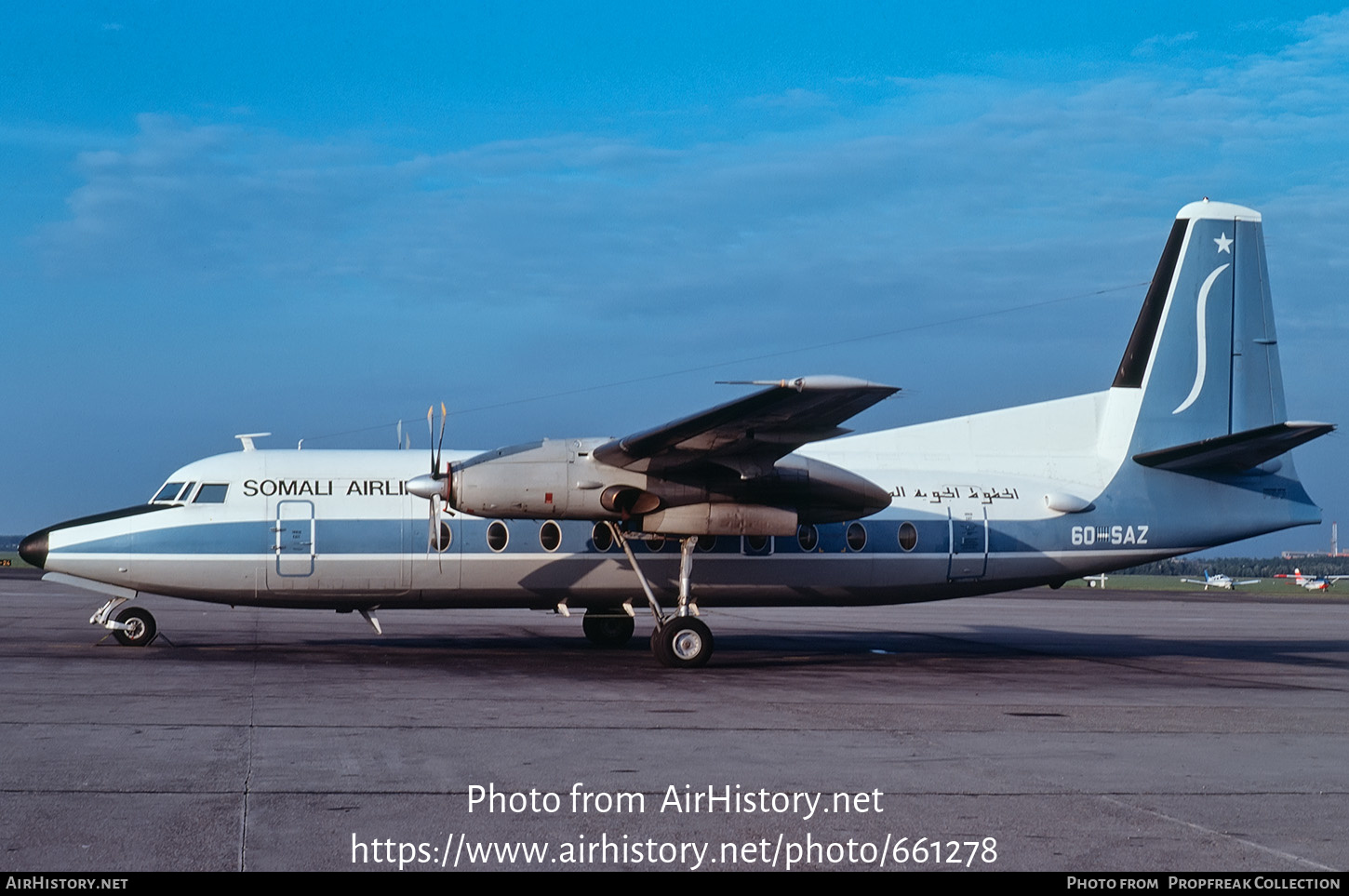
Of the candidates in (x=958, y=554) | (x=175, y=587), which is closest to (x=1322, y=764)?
(x=958, y=554)

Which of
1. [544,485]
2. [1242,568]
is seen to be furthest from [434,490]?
[1242,568]

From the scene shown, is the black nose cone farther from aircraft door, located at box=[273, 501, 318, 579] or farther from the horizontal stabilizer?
the horizontal stabilizer

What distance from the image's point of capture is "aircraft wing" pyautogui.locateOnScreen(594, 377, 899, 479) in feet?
44.2

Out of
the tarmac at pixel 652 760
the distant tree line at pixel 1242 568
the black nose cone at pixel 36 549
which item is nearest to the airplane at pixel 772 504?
the black nose cone at pixel 36 549

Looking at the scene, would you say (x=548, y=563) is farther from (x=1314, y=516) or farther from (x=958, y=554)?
(x=1314, y=516)

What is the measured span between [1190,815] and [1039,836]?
4.31 ft

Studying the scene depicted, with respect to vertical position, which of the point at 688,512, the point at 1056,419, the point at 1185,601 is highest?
the point at 1056,419

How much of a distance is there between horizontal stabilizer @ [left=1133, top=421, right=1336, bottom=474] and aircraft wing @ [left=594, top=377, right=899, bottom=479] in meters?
6.75

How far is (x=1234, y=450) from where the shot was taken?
18328 millimetres

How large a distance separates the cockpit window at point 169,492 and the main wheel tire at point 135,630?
1.89 meters

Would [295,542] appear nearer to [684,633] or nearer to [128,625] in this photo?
[128,625]

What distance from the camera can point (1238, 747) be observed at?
10555 mm

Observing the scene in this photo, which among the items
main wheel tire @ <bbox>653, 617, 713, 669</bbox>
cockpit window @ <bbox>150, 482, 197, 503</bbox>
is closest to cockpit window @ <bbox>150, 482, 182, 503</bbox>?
cockpit window @ <bbox>150, 482, 197, 503</bbox>

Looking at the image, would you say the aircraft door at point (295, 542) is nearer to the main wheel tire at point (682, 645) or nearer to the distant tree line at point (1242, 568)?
the main wheel tire at point (682, 645)
